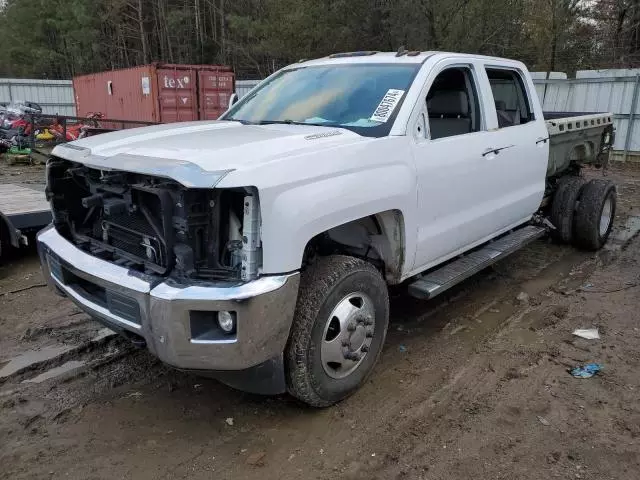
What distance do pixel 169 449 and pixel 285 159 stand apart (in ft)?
5.55

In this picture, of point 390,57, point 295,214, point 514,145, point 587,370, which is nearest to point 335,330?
point 295,214

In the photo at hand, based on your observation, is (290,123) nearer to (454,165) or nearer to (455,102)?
(454,165)

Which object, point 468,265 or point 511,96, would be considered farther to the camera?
point 511,96

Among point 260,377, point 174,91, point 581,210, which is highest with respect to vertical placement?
point 174,91

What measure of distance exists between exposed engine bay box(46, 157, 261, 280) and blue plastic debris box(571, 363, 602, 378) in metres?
2.47

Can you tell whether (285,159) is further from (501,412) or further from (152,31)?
(152,31)

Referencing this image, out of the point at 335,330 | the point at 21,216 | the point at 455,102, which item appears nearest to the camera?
the point at 335,330

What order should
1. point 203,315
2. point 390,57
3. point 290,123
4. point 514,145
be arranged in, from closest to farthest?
point 203,315 → point 290,123 → point 390,57 → point 514,145

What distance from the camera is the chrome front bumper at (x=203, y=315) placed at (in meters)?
2.63

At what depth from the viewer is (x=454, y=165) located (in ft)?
13.0

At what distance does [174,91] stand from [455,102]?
1443 cm

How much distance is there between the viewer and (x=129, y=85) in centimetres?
1870

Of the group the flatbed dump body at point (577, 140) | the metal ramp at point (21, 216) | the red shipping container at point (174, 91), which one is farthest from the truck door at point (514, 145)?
the red shipping container at point (174, 91)

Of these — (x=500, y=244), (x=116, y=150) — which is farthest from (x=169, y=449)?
(x=500, y=244)
